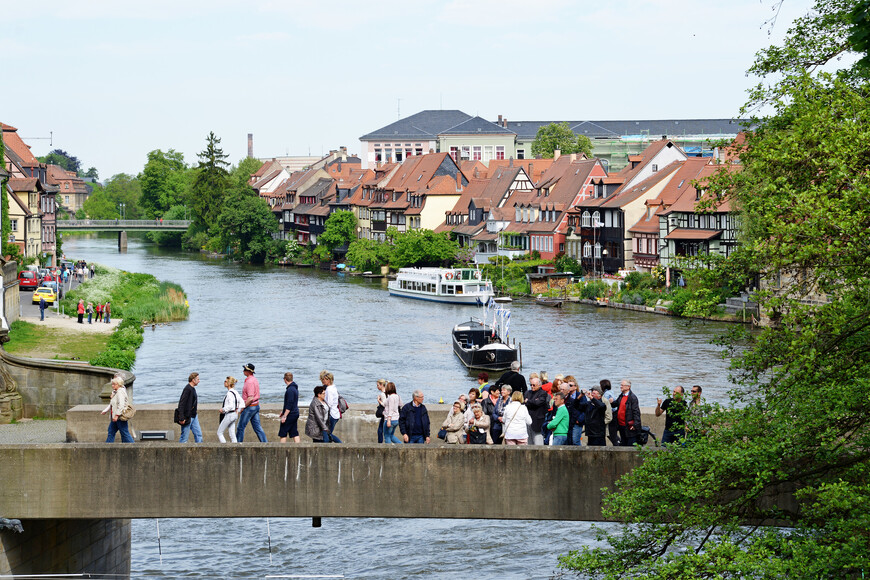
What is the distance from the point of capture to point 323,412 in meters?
17.8

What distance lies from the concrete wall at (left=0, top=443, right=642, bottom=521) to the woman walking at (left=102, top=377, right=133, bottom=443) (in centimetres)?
60

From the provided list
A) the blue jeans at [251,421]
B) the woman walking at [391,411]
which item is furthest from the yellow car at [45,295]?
the woman walking at [391,411]

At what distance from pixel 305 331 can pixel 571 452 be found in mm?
47981

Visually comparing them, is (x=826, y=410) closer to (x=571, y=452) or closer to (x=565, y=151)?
(x=571, y=452)

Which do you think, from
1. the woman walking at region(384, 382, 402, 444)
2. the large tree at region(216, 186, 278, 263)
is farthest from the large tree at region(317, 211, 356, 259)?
the woman walking at region(384, 382, 402, 444)

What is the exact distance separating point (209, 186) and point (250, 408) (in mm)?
133954

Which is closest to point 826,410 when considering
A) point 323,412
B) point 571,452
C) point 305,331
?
point 571,452

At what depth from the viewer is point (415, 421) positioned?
1778 cm

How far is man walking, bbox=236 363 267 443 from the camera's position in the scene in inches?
724

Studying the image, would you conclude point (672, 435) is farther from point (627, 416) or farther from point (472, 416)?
point (472, 416)

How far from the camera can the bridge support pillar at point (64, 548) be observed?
677 inches

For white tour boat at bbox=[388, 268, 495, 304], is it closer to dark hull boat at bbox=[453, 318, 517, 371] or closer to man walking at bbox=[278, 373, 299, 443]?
dark hull boat at bbox=[453, 318, 517, 371]

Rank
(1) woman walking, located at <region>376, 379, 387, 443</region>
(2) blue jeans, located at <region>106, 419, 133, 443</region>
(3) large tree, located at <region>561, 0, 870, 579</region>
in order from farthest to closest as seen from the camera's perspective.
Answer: (1) woman walking, located at <region>376, 379, 387, 443</region>, (2) blue jeans, located at <region>106, 419, 133, 443</region>, (3) large tree, located at <region>561, 0, 870, 579</region>

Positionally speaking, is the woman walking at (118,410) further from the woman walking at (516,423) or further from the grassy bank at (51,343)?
the grassy bank at (51,343)
